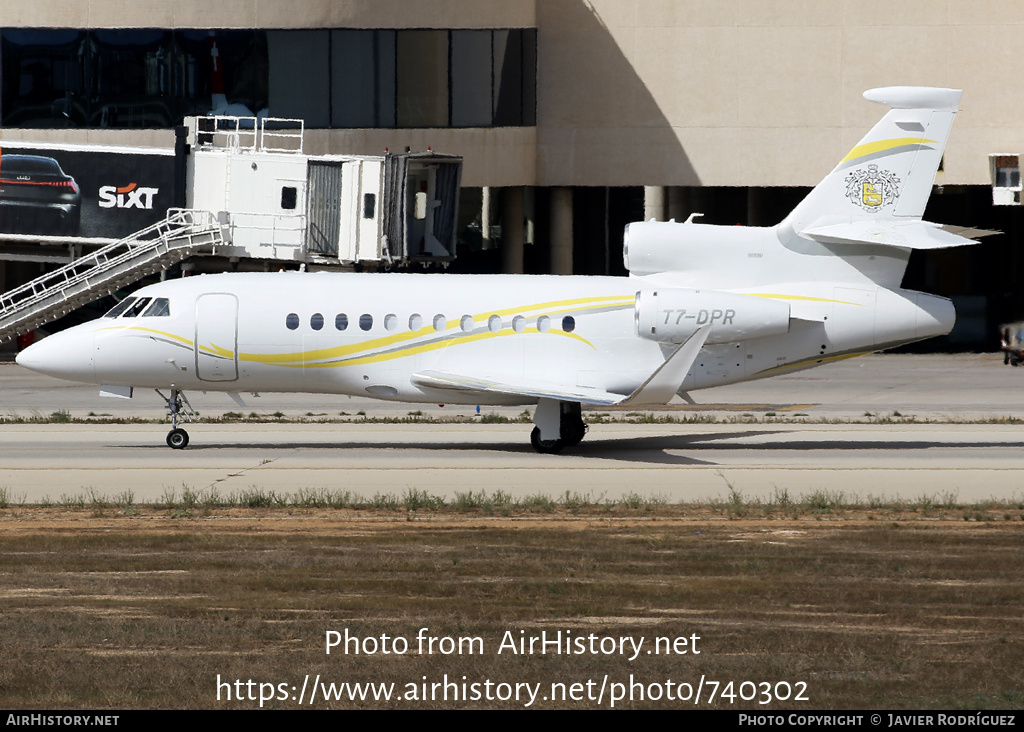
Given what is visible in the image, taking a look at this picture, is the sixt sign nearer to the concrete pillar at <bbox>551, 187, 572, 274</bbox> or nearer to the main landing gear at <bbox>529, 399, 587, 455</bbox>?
the concrete pillar at <bbox>551, 187, 572, 274</bbox>

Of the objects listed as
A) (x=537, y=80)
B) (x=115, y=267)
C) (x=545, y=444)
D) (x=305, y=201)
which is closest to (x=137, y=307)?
(x=545, y=444)

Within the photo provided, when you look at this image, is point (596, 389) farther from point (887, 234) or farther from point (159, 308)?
point (159, 308)

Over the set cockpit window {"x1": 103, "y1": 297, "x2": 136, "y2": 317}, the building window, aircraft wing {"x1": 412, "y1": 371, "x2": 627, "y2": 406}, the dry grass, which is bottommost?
the dry grass

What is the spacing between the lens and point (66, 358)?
88.4ft

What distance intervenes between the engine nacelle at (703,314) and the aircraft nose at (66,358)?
10451 mm

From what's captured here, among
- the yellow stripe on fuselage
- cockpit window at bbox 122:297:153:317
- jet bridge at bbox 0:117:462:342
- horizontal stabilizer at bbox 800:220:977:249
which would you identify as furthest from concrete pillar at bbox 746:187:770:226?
cockpit window at bbox 122:297:153:317

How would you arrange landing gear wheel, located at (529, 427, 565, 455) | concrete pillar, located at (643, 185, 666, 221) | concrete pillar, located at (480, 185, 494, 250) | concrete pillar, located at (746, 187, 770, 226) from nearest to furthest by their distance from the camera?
landing gear wheel, located at (529, 427, 565, 455)
concrete pillar, located at (643, 185, 666, 221)
concrete pillar, located at (480, 185, 494, 250)
concrete pillar, located at (746, 187, 770, 226)

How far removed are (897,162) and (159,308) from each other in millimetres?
14242

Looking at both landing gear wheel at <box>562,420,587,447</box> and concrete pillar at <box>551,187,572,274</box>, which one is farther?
concrete pillar at <box>551,187,572,274</box>

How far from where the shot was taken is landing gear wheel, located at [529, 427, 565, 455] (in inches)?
1077

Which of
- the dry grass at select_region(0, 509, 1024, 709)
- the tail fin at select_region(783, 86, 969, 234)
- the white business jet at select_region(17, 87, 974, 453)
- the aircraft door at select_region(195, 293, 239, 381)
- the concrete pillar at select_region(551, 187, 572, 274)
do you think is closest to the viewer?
the dry grass at select_region(0, 509, 1024, 709)

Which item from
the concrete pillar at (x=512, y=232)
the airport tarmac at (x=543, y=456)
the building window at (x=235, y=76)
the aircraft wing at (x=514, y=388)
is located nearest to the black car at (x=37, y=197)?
the building window at (x=235, y=76)

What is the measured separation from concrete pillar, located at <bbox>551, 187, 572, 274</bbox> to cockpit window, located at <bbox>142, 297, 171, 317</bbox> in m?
30.1

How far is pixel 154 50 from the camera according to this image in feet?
159
